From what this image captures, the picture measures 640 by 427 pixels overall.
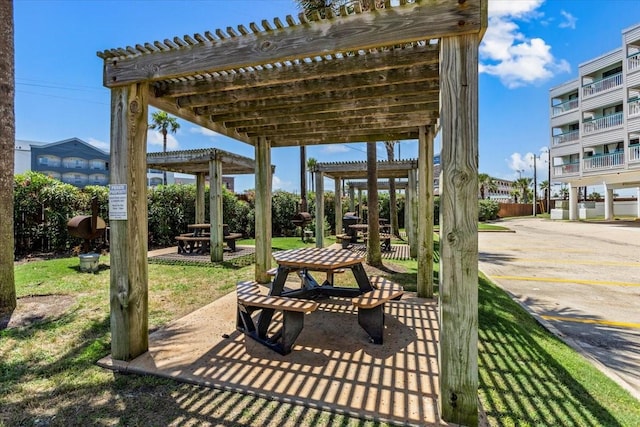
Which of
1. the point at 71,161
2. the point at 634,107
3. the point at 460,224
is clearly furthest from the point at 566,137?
the point at 71,161

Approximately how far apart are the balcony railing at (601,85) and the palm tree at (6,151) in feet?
103

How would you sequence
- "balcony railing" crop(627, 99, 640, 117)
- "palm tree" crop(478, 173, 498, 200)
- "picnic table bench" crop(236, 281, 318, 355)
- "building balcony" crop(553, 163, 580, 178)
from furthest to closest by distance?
1. "palm tree" crop(478, 173, 498, 200)
2. "building balcony" crop(553, 163, 580, 178)
3. "balcony railing" crop(627, 99, 640, 117)
4. "picnic table bench" crop(236, 281, 318, 355)

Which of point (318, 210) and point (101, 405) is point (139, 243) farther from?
point (318, 210)

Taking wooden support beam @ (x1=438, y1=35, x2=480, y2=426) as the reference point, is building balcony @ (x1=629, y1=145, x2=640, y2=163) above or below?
above

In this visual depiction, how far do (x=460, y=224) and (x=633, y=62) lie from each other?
2853cm

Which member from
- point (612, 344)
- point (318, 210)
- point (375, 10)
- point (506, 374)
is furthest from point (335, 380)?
point (318, 210)

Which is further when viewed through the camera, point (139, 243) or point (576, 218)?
point (576, 218)

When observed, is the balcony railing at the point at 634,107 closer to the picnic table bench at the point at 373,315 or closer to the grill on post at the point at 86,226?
the picnic table bench at the point at 373,315

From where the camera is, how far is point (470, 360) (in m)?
2.10

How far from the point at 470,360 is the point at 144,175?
3276 millimetres

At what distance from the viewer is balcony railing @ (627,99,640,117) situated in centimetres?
1998

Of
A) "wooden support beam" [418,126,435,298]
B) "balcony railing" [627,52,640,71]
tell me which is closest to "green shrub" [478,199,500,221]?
"balcony railing" [627,52,640,71]

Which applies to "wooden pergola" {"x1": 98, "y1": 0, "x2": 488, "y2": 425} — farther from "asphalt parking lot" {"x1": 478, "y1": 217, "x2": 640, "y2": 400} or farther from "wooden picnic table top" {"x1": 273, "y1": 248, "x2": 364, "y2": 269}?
"asphalt parking lot" {"x1": 478, "y1": 217, "x2": 640, "y2": 400}

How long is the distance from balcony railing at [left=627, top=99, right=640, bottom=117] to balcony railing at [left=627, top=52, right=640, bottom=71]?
82.7 inches
